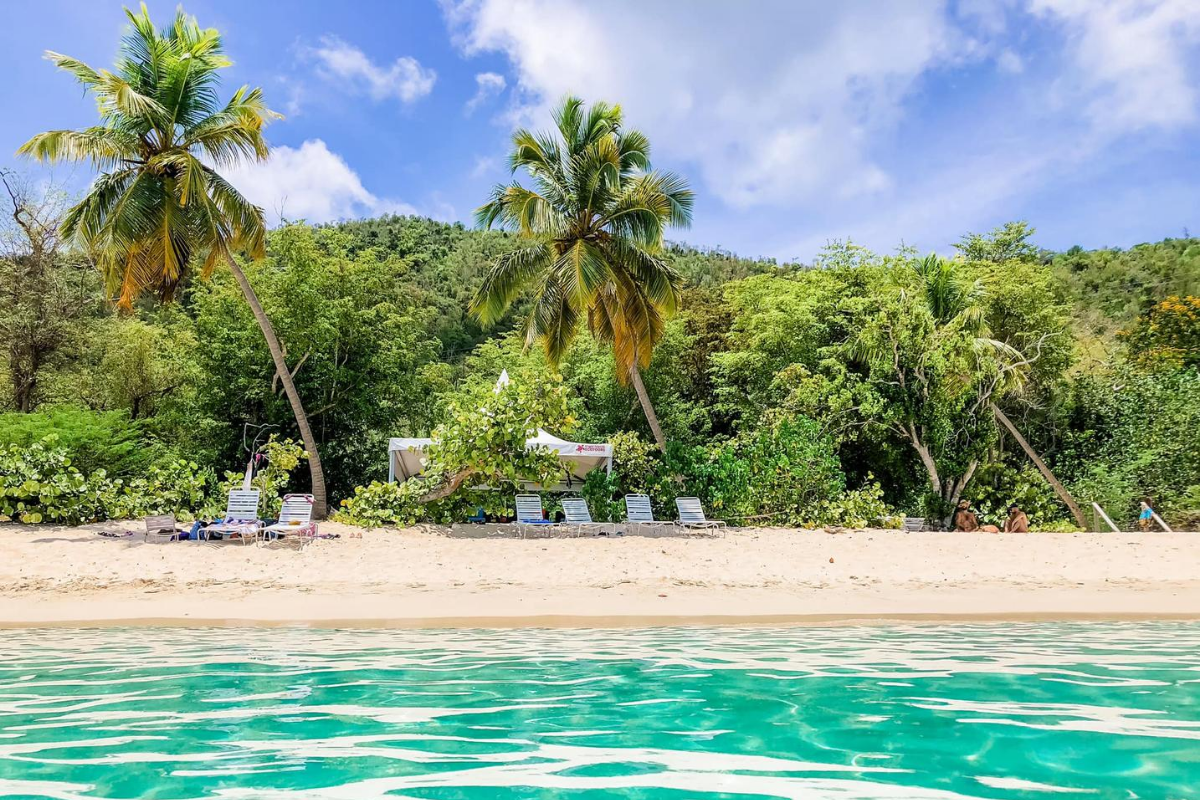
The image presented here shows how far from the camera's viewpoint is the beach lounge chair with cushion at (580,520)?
14.0 meters

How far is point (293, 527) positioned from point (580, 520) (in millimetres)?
5064

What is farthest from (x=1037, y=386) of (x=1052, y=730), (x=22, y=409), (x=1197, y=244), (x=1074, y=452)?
(x=22, y=409)

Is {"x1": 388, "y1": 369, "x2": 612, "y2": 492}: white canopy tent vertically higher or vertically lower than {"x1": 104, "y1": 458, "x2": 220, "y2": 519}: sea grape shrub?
higher

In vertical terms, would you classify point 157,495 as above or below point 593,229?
below

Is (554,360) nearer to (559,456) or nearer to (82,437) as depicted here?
(559,456)

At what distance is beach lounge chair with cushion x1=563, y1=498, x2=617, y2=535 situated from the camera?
553 inches

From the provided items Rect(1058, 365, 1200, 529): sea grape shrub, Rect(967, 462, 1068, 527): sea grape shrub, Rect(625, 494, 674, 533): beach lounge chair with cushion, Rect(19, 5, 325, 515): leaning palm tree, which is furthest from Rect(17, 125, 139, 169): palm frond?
Rect(1058, 365, 1200, 529): sea grape shrub

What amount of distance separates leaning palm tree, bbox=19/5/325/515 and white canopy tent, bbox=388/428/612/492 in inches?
68.2

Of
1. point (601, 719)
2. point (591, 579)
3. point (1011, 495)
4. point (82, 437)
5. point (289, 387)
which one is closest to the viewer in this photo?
point (601, 719)

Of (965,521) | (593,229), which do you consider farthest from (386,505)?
(965,521)

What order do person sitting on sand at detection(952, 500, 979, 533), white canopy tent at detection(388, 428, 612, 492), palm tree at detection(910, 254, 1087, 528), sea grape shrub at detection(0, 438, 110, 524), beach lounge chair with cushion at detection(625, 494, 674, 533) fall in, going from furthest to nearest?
palm tree at detection(910, 254, 1087, 528), person sitting on sand at detection(952, 500, 979, 533), white canopy tent at detection(388, 428, 612, 492), beach lounge chair with cushion at detection(625, 494, 674, 533), sea grape shrub at detection(0, 438, 110, 524)

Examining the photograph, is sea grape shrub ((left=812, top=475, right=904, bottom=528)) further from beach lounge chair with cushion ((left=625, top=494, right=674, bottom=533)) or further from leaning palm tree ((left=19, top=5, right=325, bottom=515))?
leaning palm tree ((left=19, top=5, right=325, bottom=515))

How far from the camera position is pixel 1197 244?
36.2 metres

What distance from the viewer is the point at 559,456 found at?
15.6m
